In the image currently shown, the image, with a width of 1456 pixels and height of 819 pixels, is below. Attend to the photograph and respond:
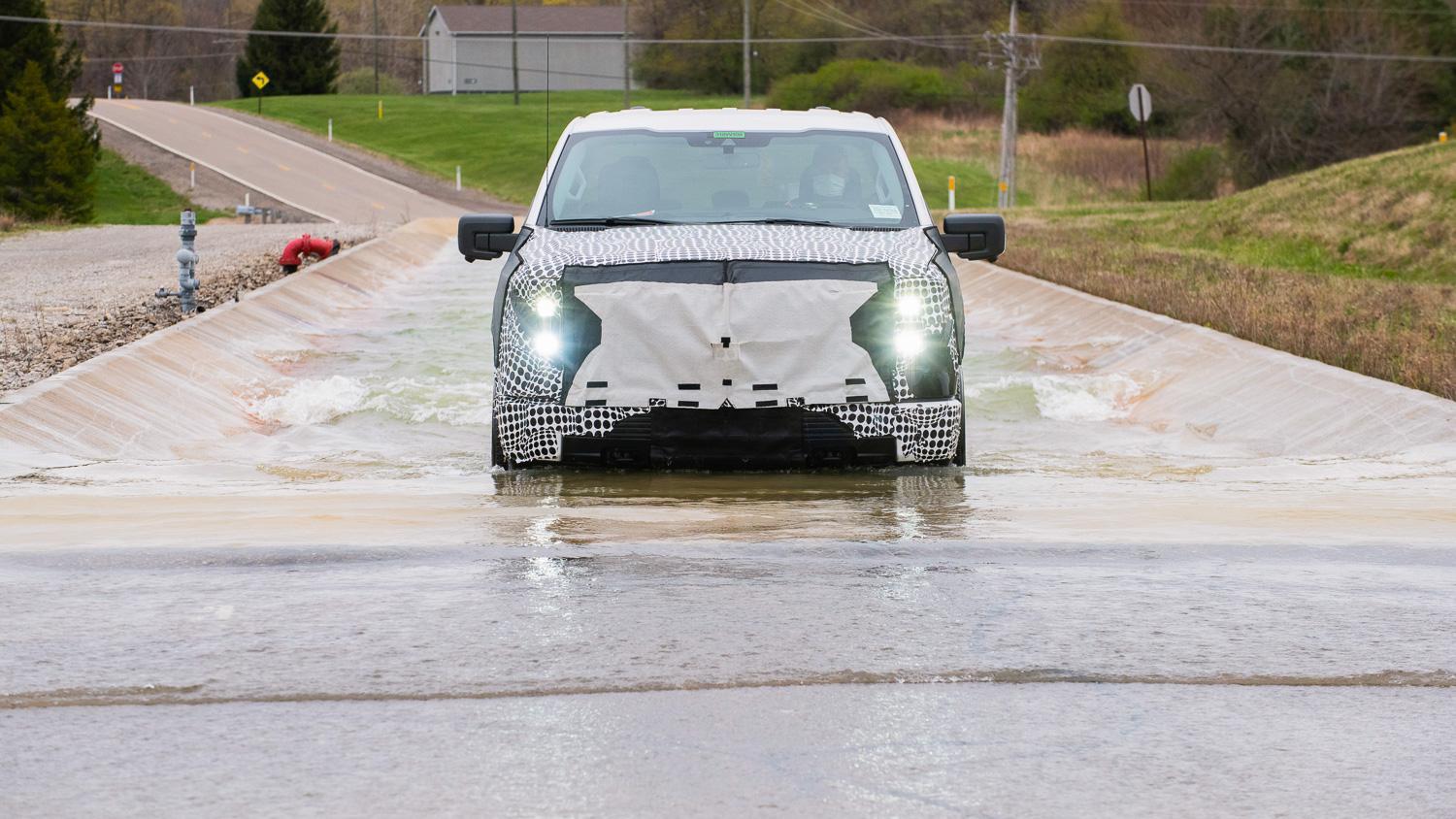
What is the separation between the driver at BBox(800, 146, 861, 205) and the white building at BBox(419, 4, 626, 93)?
10906 centimetres

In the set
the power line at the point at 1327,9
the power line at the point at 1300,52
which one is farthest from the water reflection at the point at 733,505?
the power line at the point at 1327,9

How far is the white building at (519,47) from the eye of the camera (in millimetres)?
120312

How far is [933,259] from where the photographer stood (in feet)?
30.2

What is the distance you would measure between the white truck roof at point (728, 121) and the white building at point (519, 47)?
10837cm

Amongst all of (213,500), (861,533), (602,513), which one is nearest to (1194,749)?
(861,533)

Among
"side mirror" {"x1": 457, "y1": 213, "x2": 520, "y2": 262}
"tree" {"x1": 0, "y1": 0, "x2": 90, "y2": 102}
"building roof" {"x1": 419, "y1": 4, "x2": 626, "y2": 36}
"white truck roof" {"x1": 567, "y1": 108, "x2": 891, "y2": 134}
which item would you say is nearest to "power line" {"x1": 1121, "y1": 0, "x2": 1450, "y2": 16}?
"tree" {"x1": 0, "y1": 0, "x2": 90, "y2": 102}

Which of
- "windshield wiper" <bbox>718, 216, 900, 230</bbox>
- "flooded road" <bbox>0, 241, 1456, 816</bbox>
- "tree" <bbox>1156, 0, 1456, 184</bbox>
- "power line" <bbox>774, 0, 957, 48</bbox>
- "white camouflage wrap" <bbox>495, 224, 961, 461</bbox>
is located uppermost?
"power line" <bbox>774, 0, 957, 48</bbox>

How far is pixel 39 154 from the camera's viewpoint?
5109cm

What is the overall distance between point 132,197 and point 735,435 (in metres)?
62.4

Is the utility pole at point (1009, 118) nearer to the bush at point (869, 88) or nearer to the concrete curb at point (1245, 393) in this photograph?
the bush at point (869, 88)

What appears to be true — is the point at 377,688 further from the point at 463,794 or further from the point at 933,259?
the point at 933,259

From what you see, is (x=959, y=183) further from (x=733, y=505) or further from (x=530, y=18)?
(x=530, y=18)

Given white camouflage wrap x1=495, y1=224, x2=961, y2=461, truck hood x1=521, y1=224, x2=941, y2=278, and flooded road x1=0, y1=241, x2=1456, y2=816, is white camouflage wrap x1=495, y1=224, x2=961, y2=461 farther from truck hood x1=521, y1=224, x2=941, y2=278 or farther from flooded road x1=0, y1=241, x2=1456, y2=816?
flooded road x1=0, y1=241, x2=1456, y2=816

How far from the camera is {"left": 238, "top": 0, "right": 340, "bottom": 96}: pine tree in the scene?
361 ft
